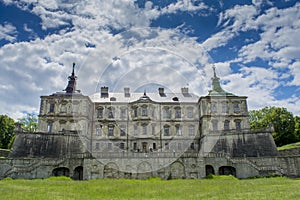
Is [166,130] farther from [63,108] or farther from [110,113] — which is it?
[63,108]

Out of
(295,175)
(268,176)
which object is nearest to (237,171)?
(268,176)

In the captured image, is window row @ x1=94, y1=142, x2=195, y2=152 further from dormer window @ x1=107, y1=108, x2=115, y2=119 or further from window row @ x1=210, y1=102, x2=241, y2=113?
window row @ x1=210, y1=102, x2=241, y2=113

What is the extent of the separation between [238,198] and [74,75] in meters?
38.4

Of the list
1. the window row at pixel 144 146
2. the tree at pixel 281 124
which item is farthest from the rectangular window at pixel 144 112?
the tree at pixel 281 124

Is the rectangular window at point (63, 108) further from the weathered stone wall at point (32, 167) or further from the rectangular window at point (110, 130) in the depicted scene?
the weathered stone wall at point (32, 167)

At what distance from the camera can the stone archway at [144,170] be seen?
1155 inches

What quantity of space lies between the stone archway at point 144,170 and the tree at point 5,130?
32.6 meters

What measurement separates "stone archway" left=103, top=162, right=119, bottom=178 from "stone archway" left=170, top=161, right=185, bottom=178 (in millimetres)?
6380

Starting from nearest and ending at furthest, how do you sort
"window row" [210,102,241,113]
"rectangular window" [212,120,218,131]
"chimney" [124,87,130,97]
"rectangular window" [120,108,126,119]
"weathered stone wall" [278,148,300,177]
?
"weathered stone wall" [278,148,300,177] → "rectangular window" [212,120,218,131] → "window row" [210,102,241,113] → "rectangular window" [120,108,126,119] → "chimney" [124,87,130,97]

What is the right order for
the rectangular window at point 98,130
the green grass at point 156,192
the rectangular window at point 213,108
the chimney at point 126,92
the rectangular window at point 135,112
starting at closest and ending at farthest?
the green grass at point 156,192 → the rectangular window at point 213,108 → the rectangular window at point 135,112 → the rectangular window at point 98,130 → the chimney at point 126,92

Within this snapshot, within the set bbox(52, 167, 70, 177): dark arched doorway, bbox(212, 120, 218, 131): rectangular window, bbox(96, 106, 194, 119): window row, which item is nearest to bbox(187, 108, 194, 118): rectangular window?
bbox(96, 106, 194, 119): window row

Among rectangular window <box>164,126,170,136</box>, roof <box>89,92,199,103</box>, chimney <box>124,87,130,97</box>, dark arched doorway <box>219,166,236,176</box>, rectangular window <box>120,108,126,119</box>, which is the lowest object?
dark arched doorway <box>219,166,236,176</box>

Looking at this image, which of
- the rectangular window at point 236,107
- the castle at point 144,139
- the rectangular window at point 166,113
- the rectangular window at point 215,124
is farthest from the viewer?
the rectangular window at point 166,113

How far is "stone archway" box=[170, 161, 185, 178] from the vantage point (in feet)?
97.6
